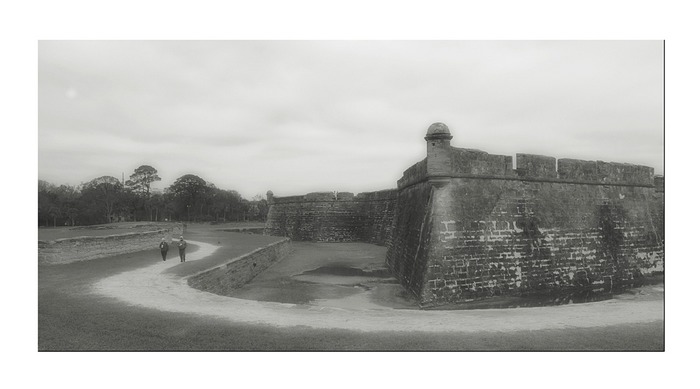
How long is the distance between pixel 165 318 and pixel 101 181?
15994mm

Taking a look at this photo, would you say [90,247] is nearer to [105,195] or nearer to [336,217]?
[105,195]

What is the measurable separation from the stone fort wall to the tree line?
862 centimetres

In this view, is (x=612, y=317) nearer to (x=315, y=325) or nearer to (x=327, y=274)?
(x=315, y=325)

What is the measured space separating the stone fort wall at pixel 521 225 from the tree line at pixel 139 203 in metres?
8.62

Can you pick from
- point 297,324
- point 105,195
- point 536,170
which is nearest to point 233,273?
point 297,324

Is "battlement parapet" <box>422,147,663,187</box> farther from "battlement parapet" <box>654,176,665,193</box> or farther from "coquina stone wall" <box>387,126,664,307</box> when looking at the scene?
"battlement parapet" <box>654,176,665,193</box>

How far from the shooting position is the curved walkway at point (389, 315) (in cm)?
668

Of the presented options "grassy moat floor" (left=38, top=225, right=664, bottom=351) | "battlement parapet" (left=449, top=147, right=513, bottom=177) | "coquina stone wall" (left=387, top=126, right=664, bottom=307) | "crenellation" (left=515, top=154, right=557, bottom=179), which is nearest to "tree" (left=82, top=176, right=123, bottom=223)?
"grassy moat floor" (left=38, top=225, right=664, bottom=351)

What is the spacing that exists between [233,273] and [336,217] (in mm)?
15684

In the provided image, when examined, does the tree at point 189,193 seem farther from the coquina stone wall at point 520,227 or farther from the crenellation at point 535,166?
the crenellation at point 535,166

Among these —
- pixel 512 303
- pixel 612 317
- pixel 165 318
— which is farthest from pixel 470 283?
pixel 165 318

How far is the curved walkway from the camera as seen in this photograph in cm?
668

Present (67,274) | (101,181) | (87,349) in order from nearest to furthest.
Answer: (87,349), (67,274), (101,181)

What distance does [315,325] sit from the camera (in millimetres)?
6594
